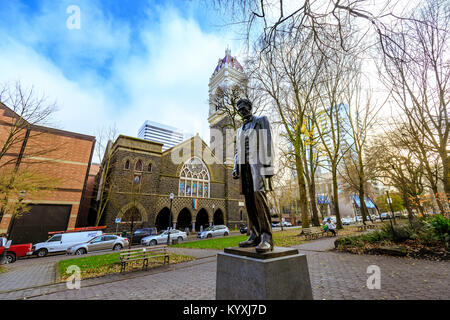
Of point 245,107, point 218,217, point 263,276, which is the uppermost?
point 245,107

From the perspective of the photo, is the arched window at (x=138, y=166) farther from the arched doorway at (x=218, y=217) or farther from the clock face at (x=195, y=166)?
the arched doorway at (x=218, y=217)

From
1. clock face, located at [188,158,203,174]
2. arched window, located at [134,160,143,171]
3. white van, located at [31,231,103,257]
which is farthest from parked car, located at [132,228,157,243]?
clock face, located at [188,158,203,174]

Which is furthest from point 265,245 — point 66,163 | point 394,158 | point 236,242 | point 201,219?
point 201,219

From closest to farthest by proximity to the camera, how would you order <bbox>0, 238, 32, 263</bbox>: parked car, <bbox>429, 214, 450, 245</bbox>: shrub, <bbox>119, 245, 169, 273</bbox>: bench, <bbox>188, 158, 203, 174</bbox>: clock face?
<bbox>429, 214, 450, 245</bbox>: shrub
<bbox>119, 245, 169, 273</bbox>: bench
<bbox>0, 238, 32, 263</bbox>: parked car
<bbox>188, 158, 203, 174</bbox>: clock face

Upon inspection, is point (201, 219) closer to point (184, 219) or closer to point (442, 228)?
point (184, 219)

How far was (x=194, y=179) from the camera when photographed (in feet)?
99.2

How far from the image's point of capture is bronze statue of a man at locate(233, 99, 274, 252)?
10.4 feet

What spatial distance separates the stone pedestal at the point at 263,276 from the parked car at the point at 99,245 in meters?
17.5

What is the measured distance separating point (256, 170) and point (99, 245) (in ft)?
60.4

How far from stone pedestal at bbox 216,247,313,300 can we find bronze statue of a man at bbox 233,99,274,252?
0.34 m

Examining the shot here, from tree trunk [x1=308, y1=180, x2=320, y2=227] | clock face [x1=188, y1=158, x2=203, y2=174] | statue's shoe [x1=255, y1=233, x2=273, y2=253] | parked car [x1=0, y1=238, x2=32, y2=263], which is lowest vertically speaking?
parked car [x1=0, y1=238, x2=32, y2=263]

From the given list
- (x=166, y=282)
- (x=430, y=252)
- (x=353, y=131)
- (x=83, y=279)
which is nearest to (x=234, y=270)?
(x=166, y=282)

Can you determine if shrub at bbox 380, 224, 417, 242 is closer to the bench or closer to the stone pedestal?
the stone pedestal

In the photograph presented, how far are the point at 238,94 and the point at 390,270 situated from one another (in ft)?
51.8
